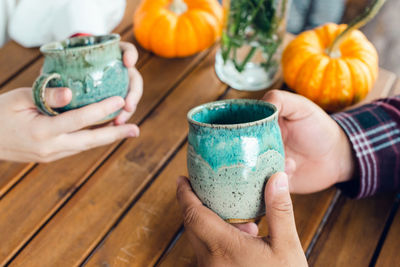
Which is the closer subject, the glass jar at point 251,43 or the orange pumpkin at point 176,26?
the glass jar at point 251,43

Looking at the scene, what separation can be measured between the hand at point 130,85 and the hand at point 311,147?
0.30 meters

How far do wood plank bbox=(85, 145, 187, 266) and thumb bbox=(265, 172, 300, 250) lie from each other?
22 cm

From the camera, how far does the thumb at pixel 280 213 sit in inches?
19.6

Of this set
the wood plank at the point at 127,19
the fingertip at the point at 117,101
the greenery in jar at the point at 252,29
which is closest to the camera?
the fingertip at the point at 117,101

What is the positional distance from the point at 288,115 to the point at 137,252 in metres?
0.39

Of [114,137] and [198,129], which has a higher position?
[198,129]

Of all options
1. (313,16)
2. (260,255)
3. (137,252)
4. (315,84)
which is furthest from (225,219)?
(313,16)

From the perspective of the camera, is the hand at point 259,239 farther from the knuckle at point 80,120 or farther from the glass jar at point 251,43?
the glass jar at point 251,43

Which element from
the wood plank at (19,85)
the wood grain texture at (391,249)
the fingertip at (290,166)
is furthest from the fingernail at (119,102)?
the wood grain texture at (391,249)

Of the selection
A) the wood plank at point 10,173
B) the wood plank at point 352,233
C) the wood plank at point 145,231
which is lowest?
the wood plank at point 10,173

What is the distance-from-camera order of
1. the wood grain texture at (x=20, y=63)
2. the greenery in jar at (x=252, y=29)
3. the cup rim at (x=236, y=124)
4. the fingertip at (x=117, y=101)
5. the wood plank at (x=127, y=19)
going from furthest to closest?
the wood plank at (x=127, y=19) → the wood grain texture at (x=20, y=63) → the greenery in jar at (x=252, y=29) → the fingertip at (x=117, y=101) → the cup rim at (x=236, y=124)

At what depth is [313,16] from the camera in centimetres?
185

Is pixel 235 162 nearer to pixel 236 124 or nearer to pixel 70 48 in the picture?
pixel 236 124

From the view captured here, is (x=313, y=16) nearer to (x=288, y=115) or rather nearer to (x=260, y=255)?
(x=288, y=115)
